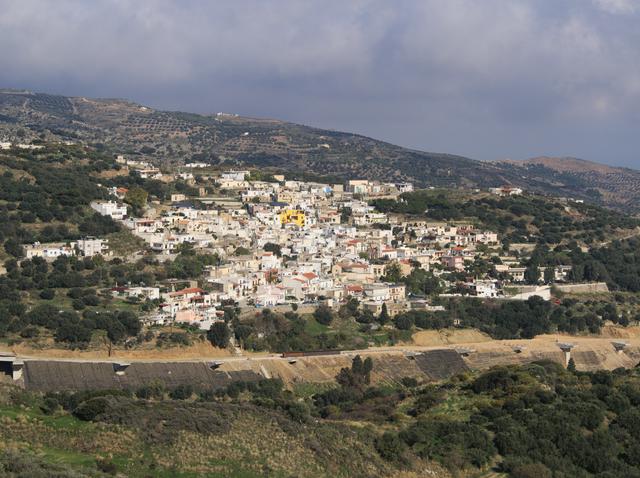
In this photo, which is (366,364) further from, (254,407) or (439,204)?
(439,204)

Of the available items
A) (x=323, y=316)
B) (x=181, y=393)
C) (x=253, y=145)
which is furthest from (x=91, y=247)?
(x=253, y=145)

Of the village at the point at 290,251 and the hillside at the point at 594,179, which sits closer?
the village at the point at 290,251

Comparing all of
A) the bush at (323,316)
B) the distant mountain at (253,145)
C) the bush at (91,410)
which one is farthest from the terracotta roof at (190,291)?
the distant mountain at (253,145)

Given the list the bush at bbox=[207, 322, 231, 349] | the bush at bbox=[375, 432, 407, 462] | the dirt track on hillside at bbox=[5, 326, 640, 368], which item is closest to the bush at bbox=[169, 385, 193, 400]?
the dirt track on hillside at bbox=[5, 326, 640, 368]

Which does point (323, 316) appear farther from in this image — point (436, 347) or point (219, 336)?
point (219, 336)

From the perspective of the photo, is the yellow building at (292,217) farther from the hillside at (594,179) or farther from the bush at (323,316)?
the hillside at (594,179)
